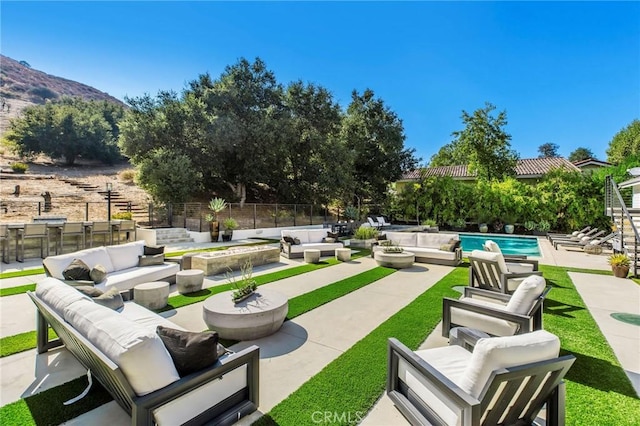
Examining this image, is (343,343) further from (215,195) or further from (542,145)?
(542,145)

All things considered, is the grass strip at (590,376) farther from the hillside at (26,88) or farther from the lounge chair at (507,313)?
the hillside at (26,88)

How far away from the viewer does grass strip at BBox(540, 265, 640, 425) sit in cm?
246

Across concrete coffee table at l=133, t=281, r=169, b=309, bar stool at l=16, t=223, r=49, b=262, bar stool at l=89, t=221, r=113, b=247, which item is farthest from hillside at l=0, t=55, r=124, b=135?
concrete coffee table at l=133, t=281, r=169, b=309

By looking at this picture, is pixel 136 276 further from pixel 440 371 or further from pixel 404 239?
pixel 404 239

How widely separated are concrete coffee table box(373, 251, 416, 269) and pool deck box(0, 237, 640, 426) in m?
0.44

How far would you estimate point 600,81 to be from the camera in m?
14.4

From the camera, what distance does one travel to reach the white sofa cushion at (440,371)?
6.35 ft

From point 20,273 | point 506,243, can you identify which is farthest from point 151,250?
point 506,243

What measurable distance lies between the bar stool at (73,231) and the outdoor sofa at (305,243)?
A: 6738 millimetres

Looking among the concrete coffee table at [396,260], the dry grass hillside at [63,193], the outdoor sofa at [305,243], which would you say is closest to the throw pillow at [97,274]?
the outdoor sofa at [305,243]

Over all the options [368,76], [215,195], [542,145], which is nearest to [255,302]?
[215,195]

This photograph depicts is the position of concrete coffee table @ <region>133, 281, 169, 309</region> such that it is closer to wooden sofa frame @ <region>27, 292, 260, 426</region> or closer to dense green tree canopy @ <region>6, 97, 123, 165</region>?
wooden sofa frame @ <region>27, 292, 260, 426</region>

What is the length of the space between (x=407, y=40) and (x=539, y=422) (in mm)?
14330

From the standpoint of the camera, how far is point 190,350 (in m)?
2.00
